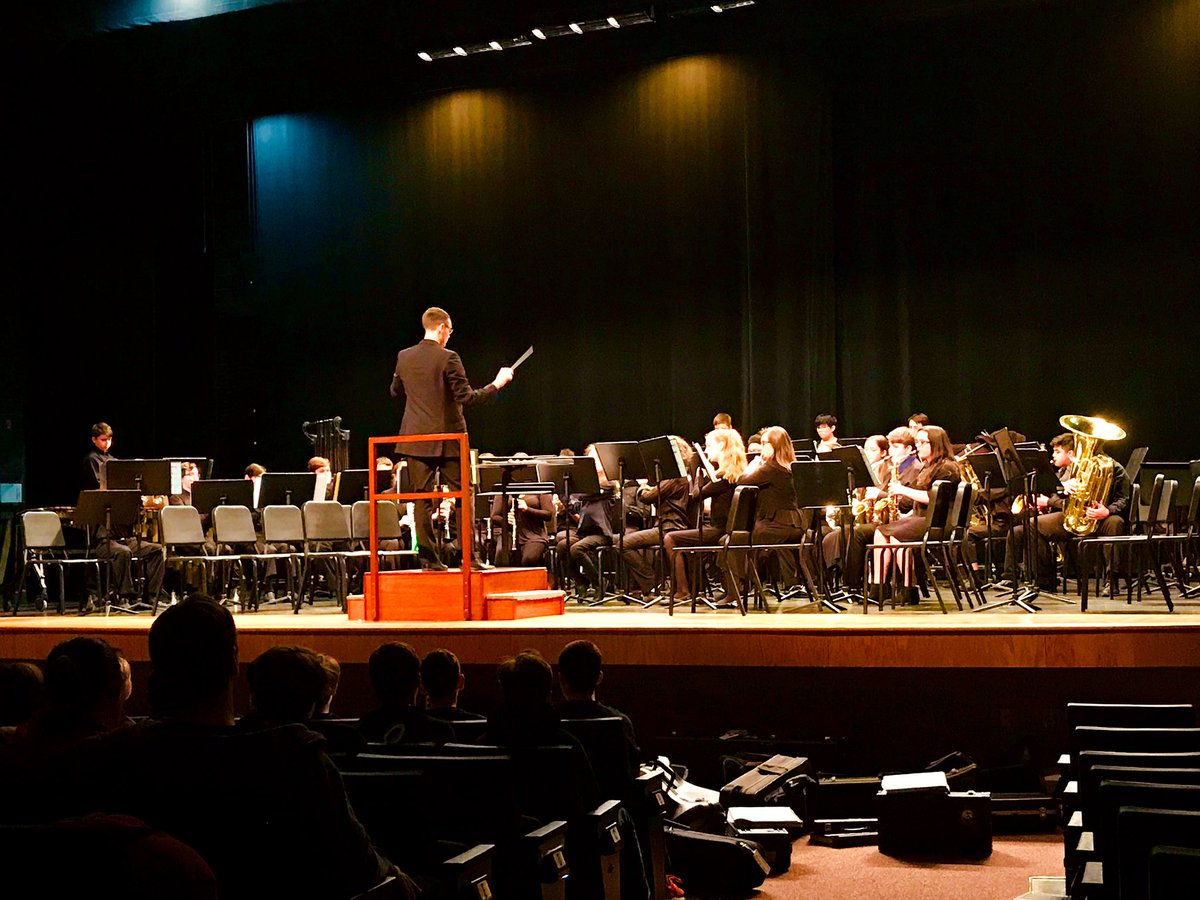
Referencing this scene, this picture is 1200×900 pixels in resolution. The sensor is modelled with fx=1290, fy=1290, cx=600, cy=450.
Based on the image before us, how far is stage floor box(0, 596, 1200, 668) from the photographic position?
18.2 feet

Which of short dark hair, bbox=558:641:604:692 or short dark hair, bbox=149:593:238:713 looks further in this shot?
short dark hair, bbox=558:641:604:692

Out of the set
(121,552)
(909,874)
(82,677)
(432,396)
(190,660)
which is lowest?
(909,874)

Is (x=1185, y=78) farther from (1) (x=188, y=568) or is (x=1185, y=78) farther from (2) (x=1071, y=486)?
(1) (x=188, y=568)

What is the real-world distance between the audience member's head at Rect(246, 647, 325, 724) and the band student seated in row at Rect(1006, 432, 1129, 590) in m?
5.85

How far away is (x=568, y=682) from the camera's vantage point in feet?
13.1

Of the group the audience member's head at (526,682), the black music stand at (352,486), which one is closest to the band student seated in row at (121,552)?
the black music stand at (352,486)

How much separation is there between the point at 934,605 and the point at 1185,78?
6.17 meters

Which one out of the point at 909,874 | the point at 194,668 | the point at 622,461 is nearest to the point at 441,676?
the point at 194,668

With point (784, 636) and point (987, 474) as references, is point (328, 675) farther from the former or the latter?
point (987, 474)

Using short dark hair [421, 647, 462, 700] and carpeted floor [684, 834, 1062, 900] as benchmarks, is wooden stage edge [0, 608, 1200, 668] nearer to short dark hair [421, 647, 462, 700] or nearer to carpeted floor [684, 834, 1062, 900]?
carpeted floor [684, 834, 1062, 900]

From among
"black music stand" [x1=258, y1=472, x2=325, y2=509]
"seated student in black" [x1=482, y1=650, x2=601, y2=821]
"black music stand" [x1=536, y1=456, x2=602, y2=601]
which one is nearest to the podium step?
"black music stand" [x1=536, y1=456, x2=602, y2=601]

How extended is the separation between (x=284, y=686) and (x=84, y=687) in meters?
0.39

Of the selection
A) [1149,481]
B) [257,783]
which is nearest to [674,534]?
[1149,481]

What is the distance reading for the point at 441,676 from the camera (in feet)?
12.9
